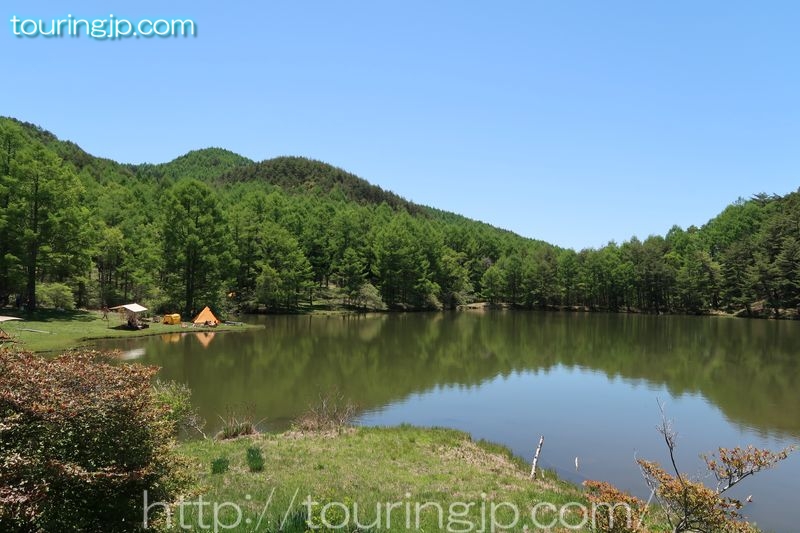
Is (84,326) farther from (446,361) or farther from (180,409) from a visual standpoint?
(180,409)

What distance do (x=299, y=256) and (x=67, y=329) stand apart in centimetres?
3315

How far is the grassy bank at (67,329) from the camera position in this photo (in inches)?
1023

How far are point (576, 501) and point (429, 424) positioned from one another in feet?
26.6

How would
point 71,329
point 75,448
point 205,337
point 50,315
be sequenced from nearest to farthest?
point 75,448 < point 71,329 < point 50,315 < point 205,337

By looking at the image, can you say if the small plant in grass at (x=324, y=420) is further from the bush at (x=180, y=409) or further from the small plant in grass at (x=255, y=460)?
the small plant in grass at (x=255, y=460)

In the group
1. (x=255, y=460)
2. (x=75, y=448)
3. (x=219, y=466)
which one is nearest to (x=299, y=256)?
(x=255, y=460)

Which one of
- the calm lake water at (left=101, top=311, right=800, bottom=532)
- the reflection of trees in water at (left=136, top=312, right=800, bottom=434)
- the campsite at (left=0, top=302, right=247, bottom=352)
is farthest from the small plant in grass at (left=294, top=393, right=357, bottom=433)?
the campsite at (left=0, top=302, right=247, bottom=352)

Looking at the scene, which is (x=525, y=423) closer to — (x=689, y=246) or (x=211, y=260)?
(x=211, y=260)

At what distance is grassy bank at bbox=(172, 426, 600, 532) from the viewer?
770cm

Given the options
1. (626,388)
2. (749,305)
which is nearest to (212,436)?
(626,388)

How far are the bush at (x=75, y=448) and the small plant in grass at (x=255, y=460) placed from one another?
4.48m

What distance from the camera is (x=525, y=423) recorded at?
18656 mm

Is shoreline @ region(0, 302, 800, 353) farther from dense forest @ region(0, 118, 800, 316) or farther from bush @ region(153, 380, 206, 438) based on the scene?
bush @ region(153, 380, 206, 438)

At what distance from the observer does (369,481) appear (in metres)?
10.3
